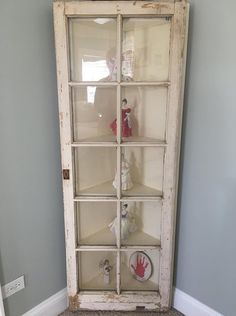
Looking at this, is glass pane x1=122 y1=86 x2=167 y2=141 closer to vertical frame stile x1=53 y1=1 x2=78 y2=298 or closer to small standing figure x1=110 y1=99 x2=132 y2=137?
small standing figure x1=110 y1=99 x2=132 y2=137

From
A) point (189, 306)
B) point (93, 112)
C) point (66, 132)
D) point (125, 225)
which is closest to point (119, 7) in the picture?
point (93, 112)

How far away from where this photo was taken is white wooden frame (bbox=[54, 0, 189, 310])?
1304 millimetres

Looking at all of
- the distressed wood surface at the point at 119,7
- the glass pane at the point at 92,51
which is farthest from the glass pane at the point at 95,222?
the distressed wood surface at the point at 119,7

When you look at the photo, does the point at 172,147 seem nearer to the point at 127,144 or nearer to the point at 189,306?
the point at 127,144

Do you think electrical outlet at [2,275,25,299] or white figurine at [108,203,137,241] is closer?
electrical outlet at [2,275,25,299]

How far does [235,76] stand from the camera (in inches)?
51.4

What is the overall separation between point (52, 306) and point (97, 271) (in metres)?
0.34

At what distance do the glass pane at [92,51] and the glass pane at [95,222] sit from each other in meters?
0.73

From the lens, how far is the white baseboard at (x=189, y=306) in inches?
64.2

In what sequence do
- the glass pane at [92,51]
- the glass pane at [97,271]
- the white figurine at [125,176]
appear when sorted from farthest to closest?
the glass pane at [97,271] < the white figurine at [125,176] < the glass pane at [92,51]

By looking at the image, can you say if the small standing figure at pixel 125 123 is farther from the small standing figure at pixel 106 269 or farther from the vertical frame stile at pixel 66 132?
the small standing figure at pixel 106 269

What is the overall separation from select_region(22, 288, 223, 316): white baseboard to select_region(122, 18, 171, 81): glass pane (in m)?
1.34

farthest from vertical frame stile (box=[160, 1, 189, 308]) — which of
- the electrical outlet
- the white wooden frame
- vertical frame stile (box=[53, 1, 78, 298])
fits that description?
the electrical outlet

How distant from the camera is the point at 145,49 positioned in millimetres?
1477
